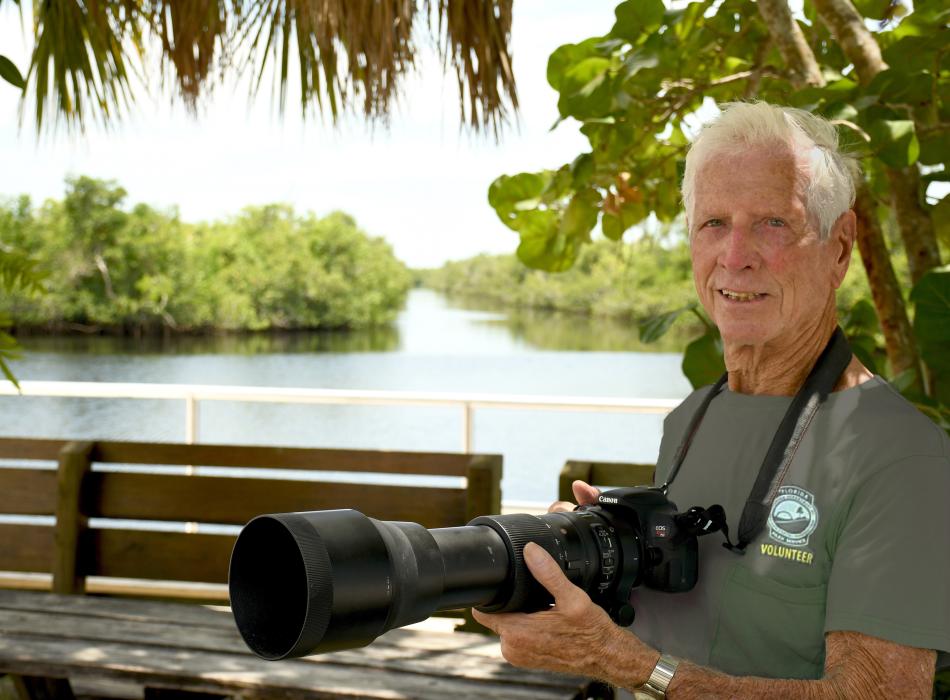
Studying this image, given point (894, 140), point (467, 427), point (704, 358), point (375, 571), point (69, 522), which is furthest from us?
point (467, 427)

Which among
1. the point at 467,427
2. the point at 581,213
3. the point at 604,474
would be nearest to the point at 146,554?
the point at 467,427

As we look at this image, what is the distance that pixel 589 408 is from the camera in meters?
3.22

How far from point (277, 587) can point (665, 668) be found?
35cm

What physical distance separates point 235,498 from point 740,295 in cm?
195

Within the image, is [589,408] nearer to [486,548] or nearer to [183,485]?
[183,485]

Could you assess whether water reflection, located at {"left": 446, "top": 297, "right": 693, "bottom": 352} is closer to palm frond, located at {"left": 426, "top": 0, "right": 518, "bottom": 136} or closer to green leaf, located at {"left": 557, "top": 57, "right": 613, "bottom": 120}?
palm frond, located at {"left": 426, "top": 0, "right": 518, "bottom": 136}

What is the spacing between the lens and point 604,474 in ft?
8.03

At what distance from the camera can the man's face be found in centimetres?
100

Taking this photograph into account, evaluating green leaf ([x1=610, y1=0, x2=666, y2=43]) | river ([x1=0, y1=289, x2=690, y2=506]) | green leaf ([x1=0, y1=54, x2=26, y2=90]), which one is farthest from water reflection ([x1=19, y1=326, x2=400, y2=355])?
green leaf ([x1=0, y1=54, x2=26, y2=90])

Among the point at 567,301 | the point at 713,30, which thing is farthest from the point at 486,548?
the point at 567,301

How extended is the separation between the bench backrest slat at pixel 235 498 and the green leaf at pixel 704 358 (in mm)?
806

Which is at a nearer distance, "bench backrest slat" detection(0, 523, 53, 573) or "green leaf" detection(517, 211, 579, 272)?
"green leaf" detection(517, 211, 579, 272)

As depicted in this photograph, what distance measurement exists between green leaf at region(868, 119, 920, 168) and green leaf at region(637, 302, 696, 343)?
0.46m

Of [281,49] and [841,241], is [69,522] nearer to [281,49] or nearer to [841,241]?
[281,49]
